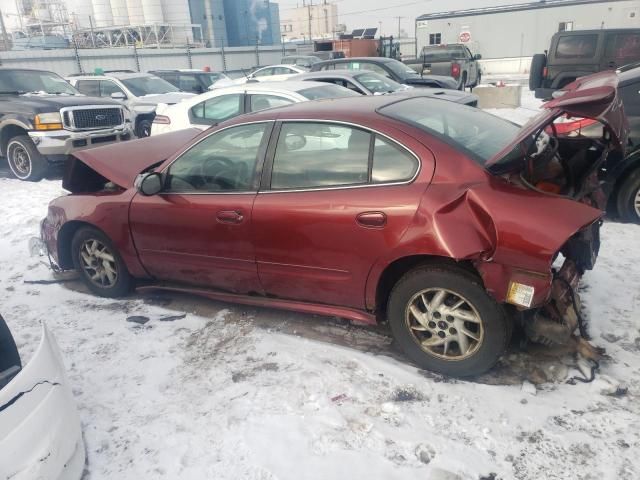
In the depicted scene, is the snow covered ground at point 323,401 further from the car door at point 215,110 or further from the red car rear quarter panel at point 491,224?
the car door at point 215,110

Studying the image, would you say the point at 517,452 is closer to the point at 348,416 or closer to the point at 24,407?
the point at 348,416

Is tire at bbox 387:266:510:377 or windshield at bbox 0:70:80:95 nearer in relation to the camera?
tire at bbox 387:266:510:377

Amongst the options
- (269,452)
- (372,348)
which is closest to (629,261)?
(372,348)

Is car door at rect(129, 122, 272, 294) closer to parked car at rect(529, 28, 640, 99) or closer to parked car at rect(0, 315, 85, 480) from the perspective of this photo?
parked car at rect(0, 315, 85, 480)

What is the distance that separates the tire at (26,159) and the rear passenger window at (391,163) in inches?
305

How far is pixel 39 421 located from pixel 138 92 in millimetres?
11541

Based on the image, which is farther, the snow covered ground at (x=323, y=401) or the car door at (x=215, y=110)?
the car door at (x=215, y=110)

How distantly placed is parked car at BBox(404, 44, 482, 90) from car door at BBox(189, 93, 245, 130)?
1183 centimetres

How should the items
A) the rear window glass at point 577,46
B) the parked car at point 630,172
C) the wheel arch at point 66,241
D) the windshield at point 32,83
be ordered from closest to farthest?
the wheel arch at point 66,241
the parked car at point 630,172
the windshield at point 32,83
the rear window glass at point 577,46

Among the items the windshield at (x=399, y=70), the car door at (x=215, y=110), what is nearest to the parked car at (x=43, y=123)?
the car door at (x=215, y=110)

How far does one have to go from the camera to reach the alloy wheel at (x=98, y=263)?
436cm

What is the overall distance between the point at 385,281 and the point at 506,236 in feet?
2.69

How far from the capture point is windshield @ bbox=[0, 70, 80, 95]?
9.34m

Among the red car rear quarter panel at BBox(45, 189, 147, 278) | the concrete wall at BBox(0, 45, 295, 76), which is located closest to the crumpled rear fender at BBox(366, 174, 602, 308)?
the red car rear quarter panel at BBox(45, 189, 147, 278)
